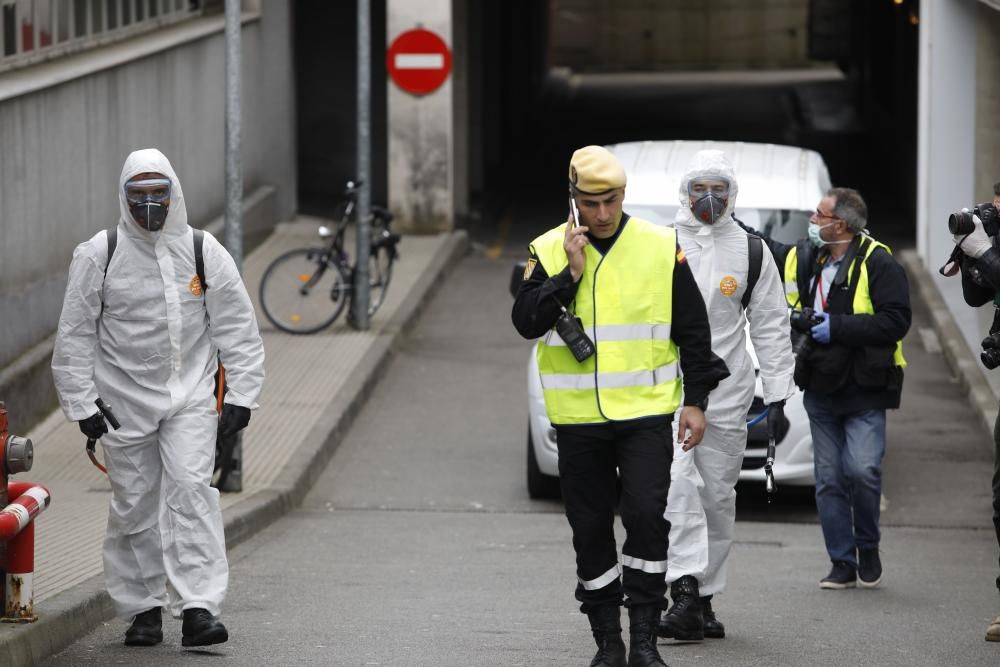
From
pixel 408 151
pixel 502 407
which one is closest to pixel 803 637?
pixel 502 407

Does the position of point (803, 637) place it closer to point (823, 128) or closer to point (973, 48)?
point (973, 48)

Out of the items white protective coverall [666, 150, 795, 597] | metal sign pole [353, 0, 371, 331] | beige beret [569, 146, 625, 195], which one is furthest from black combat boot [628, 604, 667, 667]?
metal sign pole [353, 0, 371, 331]

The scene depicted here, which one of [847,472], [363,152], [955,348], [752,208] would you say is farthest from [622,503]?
[955,348]

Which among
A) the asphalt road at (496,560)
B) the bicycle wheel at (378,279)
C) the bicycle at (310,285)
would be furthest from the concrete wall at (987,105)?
the bicycle at (310,285)

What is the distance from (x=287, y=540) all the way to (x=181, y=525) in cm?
323

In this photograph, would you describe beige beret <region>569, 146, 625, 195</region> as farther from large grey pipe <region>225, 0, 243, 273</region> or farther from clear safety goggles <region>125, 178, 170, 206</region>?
large grey pipe <region>225, 0, 243, 273</region>

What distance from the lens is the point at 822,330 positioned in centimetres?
861

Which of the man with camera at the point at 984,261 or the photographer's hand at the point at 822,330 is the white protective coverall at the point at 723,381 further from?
the photographer's hand at the point at 822,330

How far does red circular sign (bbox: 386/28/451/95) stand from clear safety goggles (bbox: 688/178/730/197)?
13054 millimetres

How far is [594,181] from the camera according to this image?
6258 millimetres

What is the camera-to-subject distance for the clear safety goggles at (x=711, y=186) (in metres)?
7.45

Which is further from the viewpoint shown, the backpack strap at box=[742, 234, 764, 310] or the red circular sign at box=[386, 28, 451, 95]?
the red circular sign at box=[386, 28, 451, 95]

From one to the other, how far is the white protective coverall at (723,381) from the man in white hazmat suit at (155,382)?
180 cm

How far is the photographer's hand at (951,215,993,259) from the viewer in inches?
299
